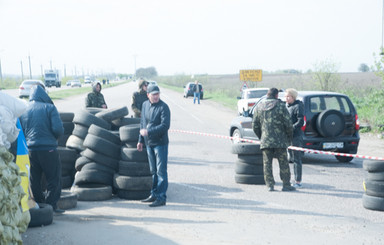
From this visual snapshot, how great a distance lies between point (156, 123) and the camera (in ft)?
26.8

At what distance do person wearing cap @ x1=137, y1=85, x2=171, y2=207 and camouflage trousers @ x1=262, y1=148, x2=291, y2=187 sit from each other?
199 centimetres

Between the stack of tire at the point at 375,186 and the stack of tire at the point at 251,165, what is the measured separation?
A: 239cm

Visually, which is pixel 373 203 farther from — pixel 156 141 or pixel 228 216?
pixel 156 141

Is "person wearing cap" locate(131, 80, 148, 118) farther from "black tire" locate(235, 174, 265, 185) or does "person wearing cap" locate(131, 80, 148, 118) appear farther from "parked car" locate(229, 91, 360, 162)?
"black tire" locate(235, 174, 265, 185)

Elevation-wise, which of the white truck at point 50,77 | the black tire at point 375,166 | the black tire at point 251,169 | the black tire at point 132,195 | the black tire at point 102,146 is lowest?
the white truck at point 50,77

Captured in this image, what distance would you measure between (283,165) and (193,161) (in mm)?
3955

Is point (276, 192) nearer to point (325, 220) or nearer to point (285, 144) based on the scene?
point (285, 144)

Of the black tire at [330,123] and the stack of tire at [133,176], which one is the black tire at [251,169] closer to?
the stack of tire at [133,176]

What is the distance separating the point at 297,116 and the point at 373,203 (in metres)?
2.46

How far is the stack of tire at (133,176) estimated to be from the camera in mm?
8391

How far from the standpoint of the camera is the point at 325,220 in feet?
23.2

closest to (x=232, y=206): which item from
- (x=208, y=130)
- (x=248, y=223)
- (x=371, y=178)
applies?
(x=248, y=223)

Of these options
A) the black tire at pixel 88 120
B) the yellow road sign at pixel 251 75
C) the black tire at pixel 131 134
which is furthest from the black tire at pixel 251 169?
the yellow road sign at pixel 251 75

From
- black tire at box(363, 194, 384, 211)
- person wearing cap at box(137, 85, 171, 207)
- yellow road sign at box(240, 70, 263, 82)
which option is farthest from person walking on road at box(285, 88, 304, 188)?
yellow road sign at box(240, 70, 263, 82)
